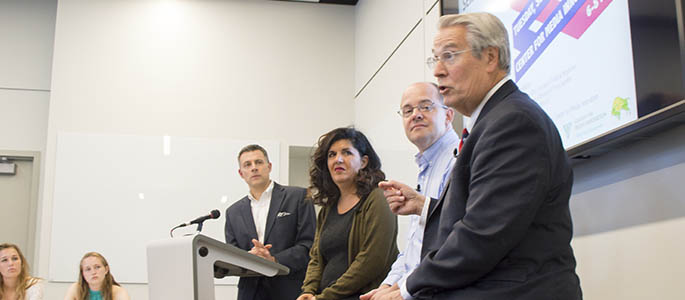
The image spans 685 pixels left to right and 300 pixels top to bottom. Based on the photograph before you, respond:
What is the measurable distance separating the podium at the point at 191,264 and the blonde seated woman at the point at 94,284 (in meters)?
2.84

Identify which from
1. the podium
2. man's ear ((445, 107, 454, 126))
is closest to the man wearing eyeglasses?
man's ear ((445, 107, 454, 126))

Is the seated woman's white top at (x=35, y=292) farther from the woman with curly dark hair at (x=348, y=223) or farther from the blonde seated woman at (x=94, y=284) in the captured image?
the woman with curly dark hair at (x=348, y=223)

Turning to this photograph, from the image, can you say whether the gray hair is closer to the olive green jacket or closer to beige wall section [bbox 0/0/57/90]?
the olive green jacket

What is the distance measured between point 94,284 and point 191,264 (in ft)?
10.4

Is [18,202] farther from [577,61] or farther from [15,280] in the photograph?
[577,61]

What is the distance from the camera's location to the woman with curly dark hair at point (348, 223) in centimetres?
268

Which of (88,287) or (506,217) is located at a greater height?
(506,217)

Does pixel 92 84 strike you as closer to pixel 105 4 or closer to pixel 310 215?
pixel 105 4

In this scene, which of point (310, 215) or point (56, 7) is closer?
point (310, 215)

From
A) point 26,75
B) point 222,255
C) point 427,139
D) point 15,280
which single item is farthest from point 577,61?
point 26,75

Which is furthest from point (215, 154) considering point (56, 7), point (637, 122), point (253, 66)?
point (637, 122)

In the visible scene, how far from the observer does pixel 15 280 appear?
500cm

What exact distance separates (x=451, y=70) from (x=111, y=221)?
180 inches

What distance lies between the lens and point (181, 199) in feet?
18.8
